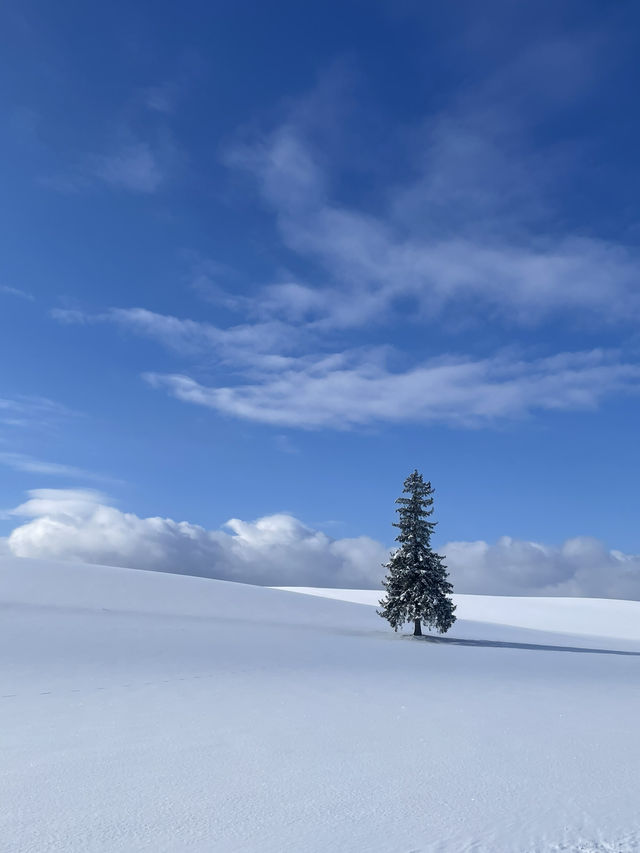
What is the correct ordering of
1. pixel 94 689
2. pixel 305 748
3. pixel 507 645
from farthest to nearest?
pixel 507 645, pixel 94 689, pixel 305 748

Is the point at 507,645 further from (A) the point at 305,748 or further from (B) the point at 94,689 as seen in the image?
(A) the point at 305,748

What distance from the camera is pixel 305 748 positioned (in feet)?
33.8

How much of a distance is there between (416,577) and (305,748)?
85.7 feet

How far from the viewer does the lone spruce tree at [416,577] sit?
3450cm

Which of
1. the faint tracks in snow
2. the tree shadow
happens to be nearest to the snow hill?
the faint tracks in snow

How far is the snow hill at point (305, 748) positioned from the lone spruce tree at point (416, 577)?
6857 millimetres

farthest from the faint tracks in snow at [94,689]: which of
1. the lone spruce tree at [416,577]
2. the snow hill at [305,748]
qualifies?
the lone spruce tree at [416,577]

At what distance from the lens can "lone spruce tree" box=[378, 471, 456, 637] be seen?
3450 cm

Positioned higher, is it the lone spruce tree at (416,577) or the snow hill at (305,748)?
the lone spruce tree at (416,577)

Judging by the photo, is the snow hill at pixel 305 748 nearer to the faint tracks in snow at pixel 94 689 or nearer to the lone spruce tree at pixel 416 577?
the faint tracks in snow at pixel 94 689

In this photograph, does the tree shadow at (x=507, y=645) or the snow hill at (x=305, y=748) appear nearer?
the snow hill at (x=305, y=748)

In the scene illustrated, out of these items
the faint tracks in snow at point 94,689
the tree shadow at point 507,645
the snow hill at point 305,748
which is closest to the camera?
the snow hill at point 305,748

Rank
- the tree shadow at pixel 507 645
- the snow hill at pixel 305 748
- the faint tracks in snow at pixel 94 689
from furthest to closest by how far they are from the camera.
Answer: the tree shadow at pixel 507 645, the faint tracks in snow at pixel 94 689, the snow hill at pixel 305 748

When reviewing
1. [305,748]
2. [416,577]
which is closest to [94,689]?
[305,748]
